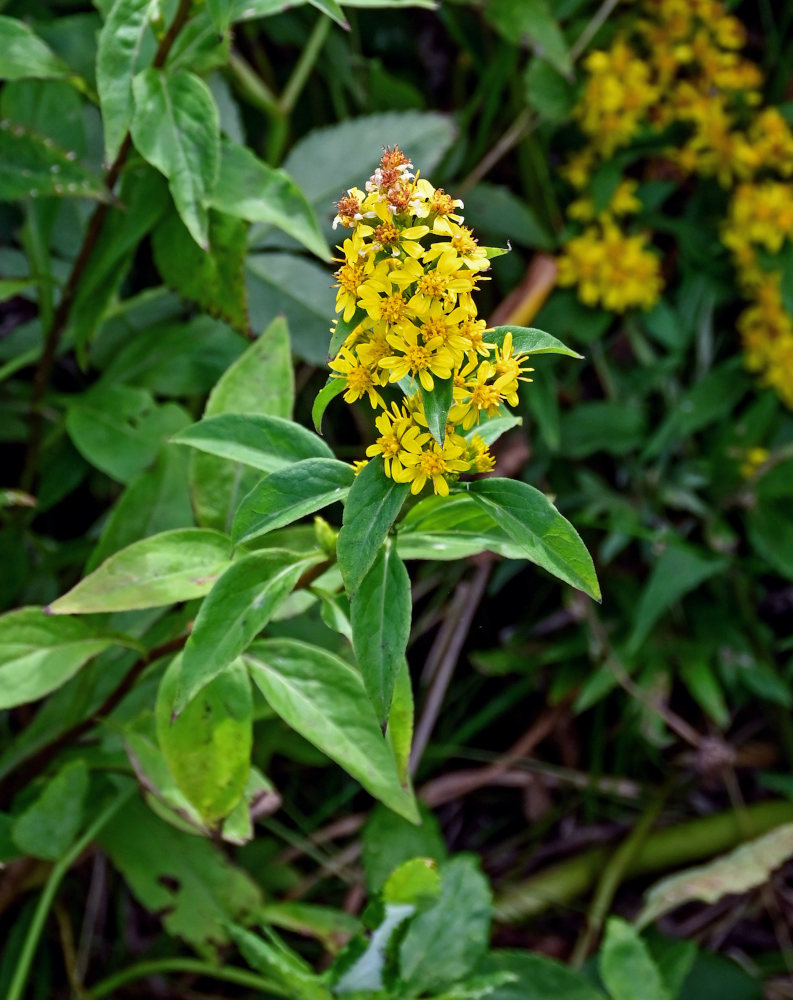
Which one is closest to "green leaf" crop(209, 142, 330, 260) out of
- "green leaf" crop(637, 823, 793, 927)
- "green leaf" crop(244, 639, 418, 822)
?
"green leaf" crop(244, 639, 418, 822)

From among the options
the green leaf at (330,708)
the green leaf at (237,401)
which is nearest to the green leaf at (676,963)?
the green leaf at (330,708)

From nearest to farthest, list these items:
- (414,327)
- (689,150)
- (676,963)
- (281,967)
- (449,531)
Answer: (414,327) → (449,531) → (281,967) → (676,963) → (689,150)

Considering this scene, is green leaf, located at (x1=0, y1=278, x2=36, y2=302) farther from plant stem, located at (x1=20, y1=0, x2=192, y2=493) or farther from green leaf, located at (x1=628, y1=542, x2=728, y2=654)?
green leaf, located at (x1=628, y1=542, x2=728, y2=654)

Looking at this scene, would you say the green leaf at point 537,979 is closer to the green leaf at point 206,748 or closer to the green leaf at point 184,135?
the green leaf at point 206,748

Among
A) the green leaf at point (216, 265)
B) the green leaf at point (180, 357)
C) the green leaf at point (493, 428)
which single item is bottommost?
the green leaf at point (180, 357)

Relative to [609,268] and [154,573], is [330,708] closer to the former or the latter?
[154,573]

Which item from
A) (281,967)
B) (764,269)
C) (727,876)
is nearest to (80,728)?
(281,967)

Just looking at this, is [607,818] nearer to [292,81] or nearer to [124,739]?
[124,739]
